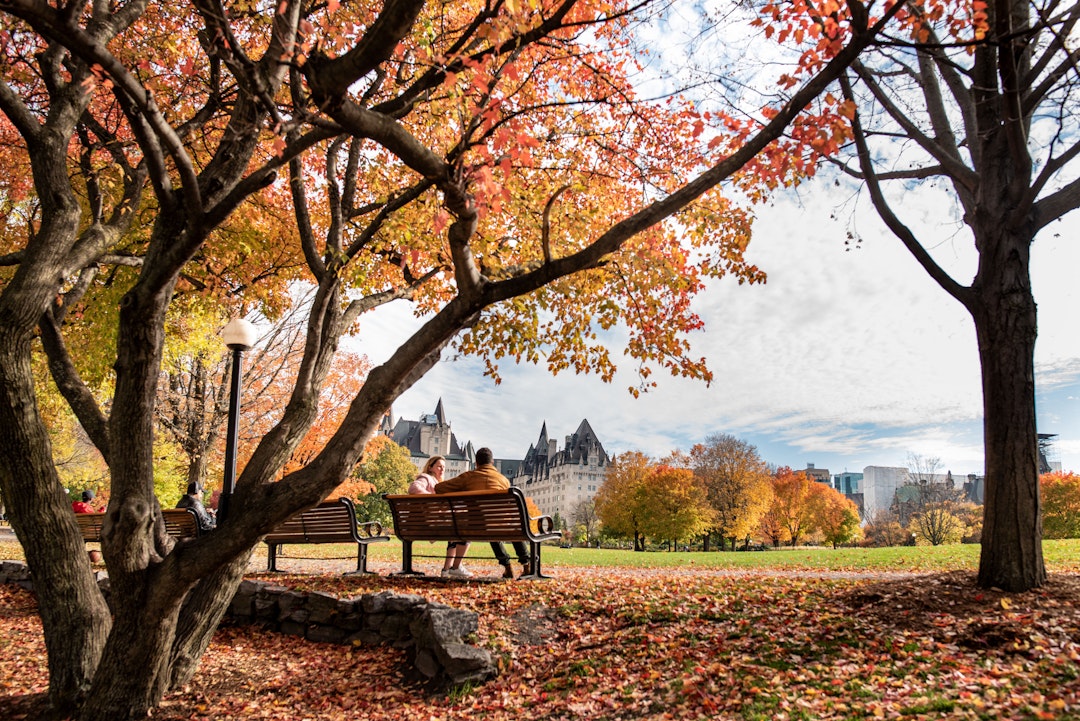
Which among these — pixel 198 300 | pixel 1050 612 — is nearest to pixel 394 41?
pixel 1050 612

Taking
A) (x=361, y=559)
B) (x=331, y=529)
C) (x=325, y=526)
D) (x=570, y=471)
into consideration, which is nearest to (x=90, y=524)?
(x=325, y=526)

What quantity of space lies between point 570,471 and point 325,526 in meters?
111

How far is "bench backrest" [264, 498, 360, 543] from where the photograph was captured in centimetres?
942

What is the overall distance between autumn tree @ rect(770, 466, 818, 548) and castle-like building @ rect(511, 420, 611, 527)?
5805 cm

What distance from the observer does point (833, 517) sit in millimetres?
60219

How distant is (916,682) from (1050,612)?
1.85 m

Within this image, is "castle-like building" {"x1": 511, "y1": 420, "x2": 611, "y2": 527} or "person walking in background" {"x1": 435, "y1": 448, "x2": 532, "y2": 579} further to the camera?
"castle-like building" {"x1": 511, "y1": 420, "x2": 611, "y2": 527}

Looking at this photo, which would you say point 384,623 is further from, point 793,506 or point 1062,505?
point 793,506

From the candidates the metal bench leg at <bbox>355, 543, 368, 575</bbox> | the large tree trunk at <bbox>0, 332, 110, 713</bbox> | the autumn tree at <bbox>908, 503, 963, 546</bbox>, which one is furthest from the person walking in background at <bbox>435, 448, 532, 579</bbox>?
the autumn tree at <bbox>908, 503, 963, 546</bbox>

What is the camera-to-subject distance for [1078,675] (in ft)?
14.0

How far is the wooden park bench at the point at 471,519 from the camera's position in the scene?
25.6 feet

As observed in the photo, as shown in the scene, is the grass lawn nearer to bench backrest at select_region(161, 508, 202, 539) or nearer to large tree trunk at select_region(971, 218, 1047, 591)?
large tree trunk at select_region(971, 218, 1047, 591)

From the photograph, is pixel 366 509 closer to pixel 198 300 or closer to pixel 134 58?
pixel 198 300

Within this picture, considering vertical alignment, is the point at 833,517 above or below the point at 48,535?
below
